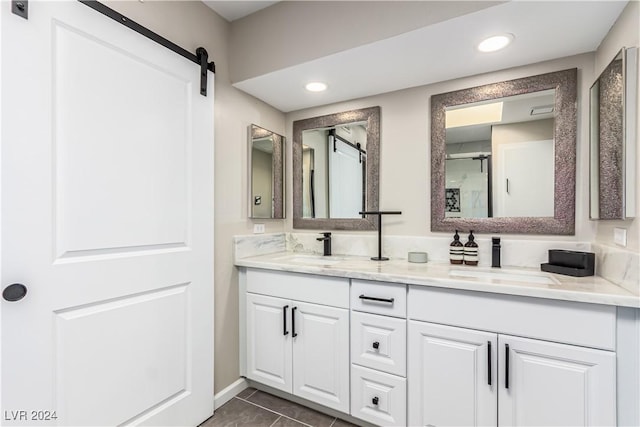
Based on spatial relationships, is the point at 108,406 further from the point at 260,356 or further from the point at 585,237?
the point at 585,237

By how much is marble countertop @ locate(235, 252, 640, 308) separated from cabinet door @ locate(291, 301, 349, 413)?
231 millimetres

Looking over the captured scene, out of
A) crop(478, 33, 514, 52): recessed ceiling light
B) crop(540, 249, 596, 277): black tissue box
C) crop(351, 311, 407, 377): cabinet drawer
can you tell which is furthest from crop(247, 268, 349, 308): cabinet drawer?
crop(478, 33, 514, 52): recessed ceiling light

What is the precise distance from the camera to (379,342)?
1468 millimetres

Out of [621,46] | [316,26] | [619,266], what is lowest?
[619,266]

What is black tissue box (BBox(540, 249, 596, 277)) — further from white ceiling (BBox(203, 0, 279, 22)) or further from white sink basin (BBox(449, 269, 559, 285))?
white ceiling (BBox(203, 0, 279, 22))

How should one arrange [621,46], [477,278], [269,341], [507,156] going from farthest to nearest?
[269,341] < [507,156] < [477,278] < [621,46]

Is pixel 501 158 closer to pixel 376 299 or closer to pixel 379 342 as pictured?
pixel 376 299

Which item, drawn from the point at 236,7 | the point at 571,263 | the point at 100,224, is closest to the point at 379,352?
the point at 571,263

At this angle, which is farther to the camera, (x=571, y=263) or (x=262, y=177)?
(x=262, y=177)

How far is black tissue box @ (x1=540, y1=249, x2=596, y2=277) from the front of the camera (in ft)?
4.46

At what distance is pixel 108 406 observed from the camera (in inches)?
49.1

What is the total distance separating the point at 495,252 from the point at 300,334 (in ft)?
3.99

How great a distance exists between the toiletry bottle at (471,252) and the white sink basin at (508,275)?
0.11 m

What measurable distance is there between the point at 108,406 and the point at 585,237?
7.96ft
